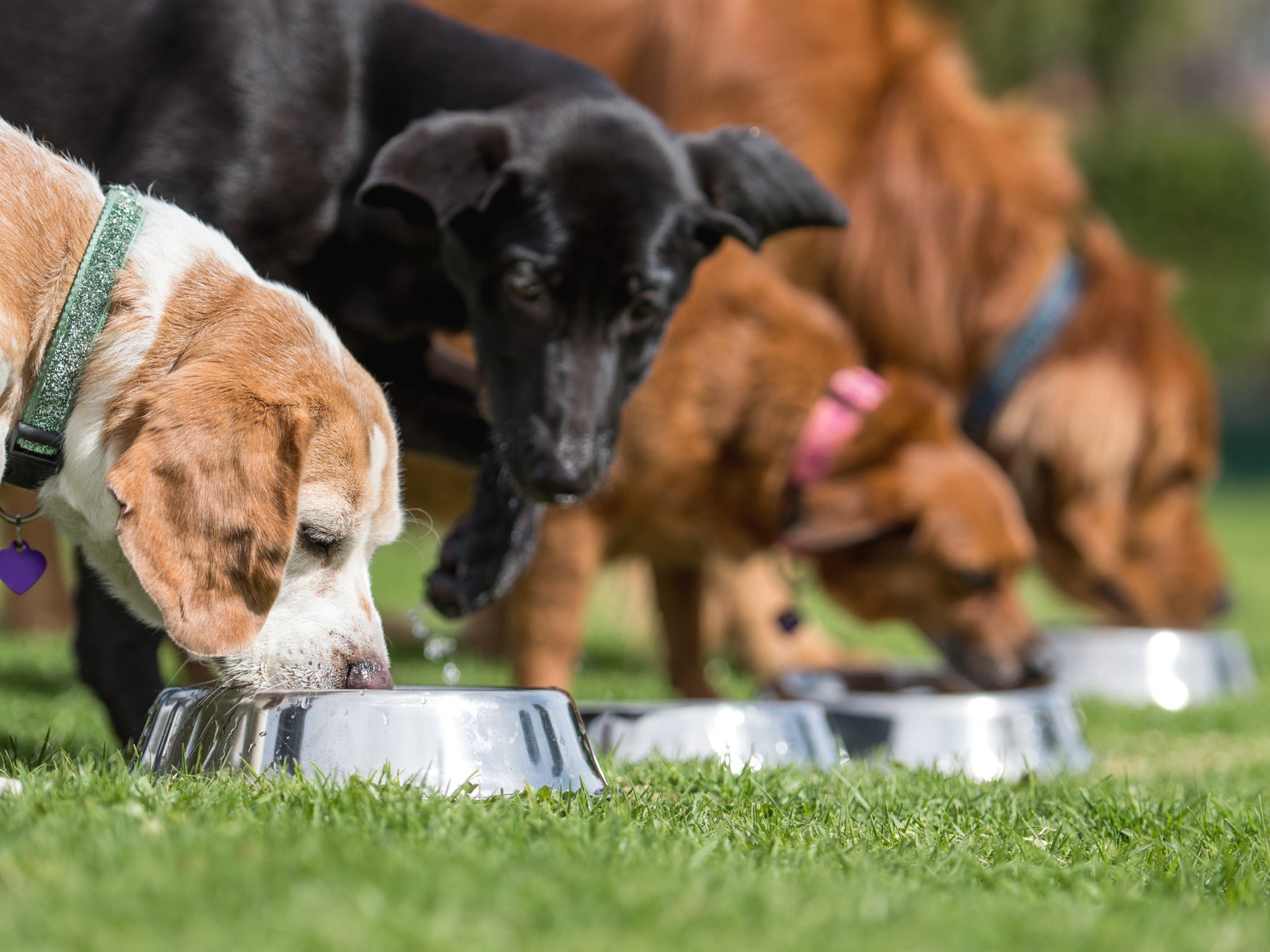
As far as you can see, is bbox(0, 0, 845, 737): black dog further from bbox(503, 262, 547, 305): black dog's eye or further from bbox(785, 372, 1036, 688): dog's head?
bbox(785, 372, 1036, 688): dog's head

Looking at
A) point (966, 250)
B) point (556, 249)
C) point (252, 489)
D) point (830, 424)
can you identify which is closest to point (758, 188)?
point (556, 249)

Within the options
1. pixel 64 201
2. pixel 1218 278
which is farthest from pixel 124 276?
pixel 1218 278

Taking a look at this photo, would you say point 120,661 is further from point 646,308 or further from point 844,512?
point 844,512

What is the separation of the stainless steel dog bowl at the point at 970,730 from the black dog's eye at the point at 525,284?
145 centimetres

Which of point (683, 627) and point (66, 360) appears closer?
point (66, 360)

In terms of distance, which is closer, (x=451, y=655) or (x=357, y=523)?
(x=357, y=523)

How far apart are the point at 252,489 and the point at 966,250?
4.36m

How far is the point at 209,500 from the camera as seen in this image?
2.40 metres

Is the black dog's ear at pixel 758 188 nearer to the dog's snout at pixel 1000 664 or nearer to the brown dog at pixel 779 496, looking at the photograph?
the brown dog at pixel 779 496

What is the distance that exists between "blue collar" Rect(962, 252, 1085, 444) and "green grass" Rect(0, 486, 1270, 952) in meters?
3.19

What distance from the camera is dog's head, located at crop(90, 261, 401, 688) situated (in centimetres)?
239

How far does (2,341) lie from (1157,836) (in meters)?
2.14

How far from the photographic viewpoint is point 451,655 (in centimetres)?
644

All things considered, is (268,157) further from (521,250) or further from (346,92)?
(521,250)
